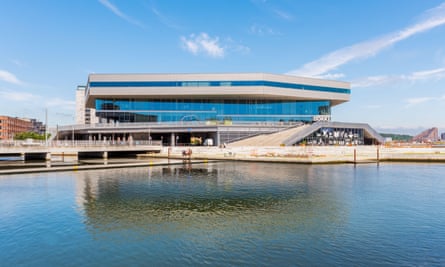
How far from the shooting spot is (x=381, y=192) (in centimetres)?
2438

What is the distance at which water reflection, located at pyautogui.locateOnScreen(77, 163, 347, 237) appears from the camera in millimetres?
15477

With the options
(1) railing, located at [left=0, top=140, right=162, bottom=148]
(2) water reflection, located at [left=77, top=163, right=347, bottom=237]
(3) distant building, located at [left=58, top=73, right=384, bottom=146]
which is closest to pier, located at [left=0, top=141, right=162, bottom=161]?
(1) railing, located at [left=0, top=140, right=162, bottom=148]

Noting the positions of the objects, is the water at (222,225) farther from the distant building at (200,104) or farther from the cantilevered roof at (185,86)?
the cantilevered roof at (185,86)

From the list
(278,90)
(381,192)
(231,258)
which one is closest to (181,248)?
(231,258)

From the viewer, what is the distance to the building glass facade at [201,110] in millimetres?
88375

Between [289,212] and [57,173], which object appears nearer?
[289,212]

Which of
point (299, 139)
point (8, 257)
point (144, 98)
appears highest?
point (144, 98)

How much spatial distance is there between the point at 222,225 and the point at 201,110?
249 ft

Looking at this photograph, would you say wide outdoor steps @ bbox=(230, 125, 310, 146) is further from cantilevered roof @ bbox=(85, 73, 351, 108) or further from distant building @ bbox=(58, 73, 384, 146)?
cantilevered roof @ bbox=(85, 73, 351, 108)

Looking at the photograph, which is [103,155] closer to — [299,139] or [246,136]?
[246,136]

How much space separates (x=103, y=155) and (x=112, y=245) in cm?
6053

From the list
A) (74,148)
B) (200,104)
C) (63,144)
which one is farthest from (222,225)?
(200,104)

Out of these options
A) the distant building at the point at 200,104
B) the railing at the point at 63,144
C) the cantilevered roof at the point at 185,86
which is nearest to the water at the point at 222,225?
the railing at the point at 63,144

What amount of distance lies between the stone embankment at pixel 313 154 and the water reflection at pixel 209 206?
79.6 feet
